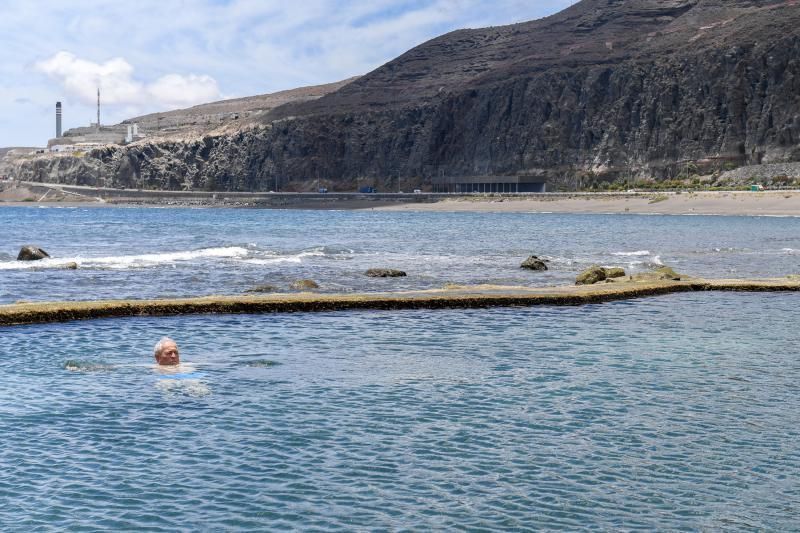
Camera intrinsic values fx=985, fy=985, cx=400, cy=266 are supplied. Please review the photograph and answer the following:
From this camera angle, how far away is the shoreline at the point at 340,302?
28.0 meters

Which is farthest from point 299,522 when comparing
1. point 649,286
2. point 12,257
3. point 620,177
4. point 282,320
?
point 620,177

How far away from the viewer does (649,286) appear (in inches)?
1412

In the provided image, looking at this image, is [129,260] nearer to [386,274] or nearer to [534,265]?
[386,274]

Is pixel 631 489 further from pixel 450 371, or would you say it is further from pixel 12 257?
pixel 12 257

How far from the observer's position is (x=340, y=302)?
31031mm

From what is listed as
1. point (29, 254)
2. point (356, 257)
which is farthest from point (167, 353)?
point (356, 257)

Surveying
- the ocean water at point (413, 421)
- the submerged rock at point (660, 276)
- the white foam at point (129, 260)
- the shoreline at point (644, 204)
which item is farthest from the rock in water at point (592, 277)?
the shoreline at point (644, 204)

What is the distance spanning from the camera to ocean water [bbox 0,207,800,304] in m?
41.7

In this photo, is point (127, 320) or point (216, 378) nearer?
point (216, 378)

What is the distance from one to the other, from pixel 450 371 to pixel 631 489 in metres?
7.91

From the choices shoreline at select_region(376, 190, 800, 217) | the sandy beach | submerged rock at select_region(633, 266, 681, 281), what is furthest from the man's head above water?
the sandy beach

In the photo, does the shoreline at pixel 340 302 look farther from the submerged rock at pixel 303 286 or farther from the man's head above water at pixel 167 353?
the man's head above water at pixel 167 353

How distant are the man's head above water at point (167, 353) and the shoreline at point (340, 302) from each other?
821cm

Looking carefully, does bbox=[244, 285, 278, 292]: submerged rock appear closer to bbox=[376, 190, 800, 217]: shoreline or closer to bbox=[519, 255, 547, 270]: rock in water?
bbox=[519, 255, 547, 270]: rock in water
